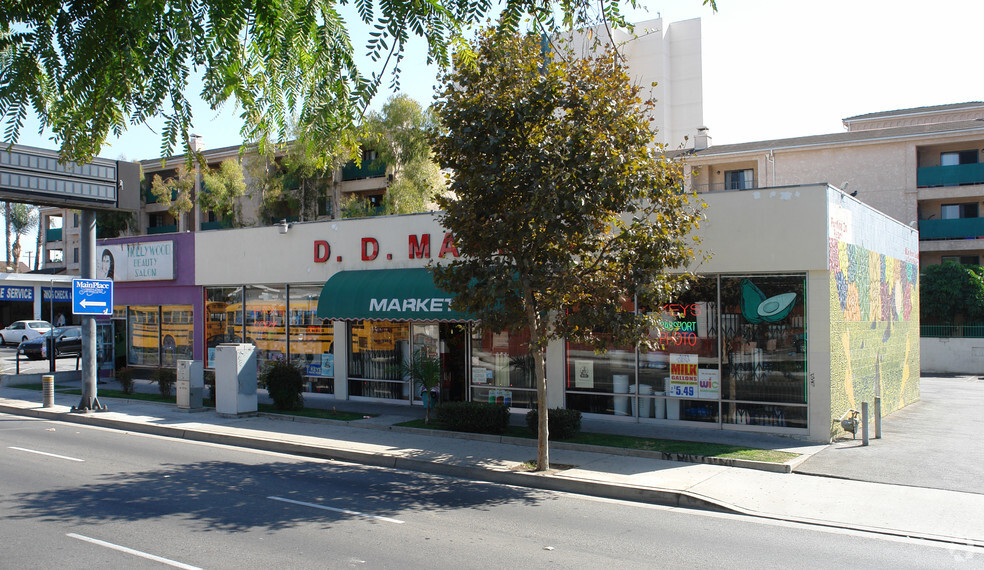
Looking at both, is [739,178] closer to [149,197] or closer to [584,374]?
[584,374]

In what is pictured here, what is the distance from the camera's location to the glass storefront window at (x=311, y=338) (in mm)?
21219

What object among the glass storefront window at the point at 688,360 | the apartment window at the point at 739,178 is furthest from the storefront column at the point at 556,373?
the apartment window at the point at 739,178

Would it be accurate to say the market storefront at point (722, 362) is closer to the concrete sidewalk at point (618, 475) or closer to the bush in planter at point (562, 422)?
the concrete sidewalk at point (618, 475)

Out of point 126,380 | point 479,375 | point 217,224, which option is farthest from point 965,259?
point 217,224

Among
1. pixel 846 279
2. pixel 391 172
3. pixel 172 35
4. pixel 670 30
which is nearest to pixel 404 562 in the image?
pixel 172 35

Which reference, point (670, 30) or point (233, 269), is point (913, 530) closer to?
point (233, 269)

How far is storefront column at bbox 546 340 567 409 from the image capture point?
55.1ft

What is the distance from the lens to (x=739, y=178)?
123 feet

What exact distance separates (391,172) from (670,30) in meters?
23.8

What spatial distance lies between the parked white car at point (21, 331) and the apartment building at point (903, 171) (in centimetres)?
4068

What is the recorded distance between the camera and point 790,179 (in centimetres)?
3891

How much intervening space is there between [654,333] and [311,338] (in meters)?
10.7

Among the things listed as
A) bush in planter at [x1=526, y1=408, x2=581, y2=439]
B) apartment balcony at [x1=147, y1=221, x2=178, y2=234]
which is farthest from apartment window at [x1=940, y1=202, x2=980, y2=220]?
apartment balcony at [x1=147, y1=221, x2=178, y2=234]

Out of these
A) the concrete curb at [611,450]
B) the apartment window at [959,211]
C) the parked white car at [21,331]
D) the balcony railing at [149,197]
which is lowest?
the concrete curb at [611,450]
